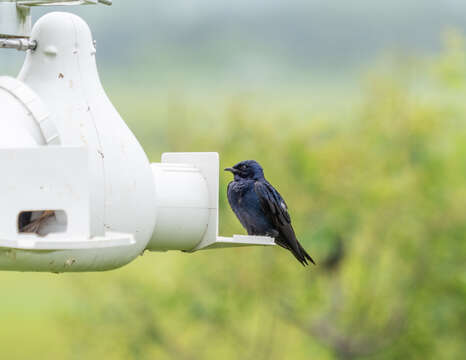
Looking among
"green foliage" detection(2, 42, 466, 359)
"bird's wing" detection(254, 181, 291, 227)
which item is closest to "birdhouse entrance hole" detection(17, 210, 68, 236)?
"bird's wing" detection(254, 181, 291, 227)

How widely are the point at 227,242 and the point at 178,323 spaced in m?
13.9

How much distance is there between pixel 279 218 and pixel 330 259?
12.8 metres

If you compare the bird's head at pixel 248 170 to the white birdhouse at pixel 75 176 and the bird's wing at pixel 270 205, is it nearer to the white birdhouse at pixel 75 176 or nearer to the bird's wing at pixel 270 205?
the bird's wing at pixel 270 205

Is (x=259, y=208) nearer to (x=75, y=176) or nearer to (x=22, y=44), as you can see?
(x=22, y=44)

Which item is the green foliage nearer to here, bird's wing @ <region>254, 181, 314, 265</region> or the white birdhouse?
bird's wing @ <region>254, 181, 314, 265</region>

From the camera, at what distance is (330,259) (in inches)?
A: 687

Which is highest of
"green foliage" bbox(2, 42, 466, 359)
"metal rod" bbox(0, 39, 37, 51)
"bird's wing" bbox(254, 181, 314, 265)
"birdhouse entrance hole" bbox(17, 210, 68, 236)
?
"metal rod" bbox(0, 39, 37, 51)

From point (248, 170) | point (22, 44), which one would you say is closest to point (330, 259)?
point (248, 170)

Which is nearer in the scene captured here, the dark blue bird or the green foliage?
the dark blue bird

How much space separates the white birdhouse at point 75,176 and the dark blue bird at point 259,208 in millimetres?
1130

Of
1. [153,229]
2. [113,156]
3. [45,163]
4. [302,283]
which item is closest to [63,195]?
[45,163]

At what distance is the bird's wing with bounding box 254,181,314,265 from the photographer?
4.69m

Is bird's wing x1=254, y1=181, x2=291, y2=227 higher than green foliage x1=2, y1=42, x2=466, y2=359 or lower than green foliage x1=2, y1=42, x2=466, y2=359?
higher

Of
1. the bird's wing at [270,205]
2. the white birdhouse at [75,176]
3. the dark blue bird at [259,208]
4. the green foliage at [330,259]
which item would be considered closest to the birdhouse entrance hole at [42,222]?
the white birdhouse at [75,176]
